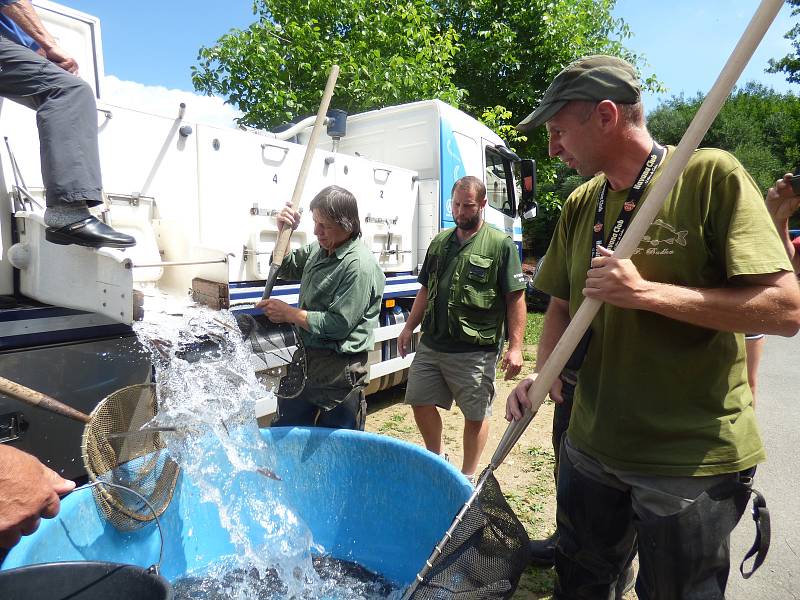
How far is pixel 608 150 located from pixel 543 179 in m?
11.3

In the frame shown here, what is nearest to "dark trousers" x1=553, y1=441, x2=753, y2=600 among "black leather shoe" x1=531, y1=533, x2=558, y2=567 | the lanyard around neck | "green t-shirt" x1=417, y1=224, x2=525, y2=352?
the lanyard around neck

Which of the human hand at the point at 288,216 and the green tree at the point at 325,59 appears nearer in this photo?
the human hand at the point at 288,216

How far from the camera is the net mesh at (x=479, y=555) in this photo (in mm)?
1740

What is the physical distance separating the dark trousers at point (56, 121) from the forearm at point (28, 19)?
0.11 m

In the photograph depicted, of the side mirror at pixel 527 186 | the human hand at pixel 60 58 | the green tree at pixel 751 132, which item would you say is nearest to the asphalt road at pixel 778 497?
the side mirror at pixel 527 186

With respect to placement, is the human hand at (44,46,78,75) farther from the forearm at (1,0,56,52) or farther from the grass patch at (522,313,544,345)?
the grass patch at (522,313,544,345)

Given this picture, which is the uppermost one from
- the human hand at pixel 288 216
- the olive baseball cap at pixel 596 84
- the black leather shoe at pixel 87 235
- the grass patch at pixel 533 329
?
the olive baseball cap at pixel 596 84

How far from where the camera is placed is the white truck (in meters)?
2.49

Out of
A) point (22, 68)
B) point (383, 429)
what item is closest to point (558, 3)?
point (383, 429)

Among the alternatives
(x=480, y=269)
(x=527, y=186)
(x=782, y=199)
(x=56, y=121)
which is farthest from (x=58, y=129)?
(x=527, y=186)

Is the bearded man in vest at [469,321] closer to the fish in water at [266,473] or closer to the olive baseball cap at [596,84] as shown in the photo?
the fish in water at [266,473]

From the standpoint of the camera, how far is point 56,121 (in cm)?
235

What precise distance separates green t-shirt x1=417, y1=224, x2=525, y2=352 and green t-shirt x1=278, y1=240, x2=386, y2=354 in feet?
2.02

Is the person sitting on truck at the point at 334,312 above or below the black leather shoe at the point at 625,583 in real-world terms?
above
